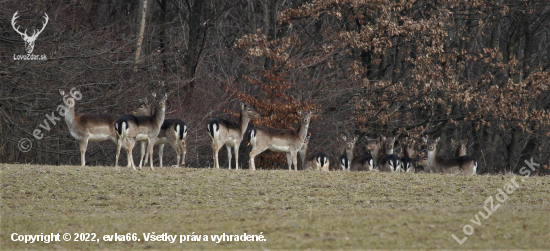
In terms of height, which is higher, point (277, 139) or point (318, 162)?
point (277, 139)

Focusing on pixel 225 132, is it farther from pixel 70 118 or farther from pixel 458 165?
pixel 458 165

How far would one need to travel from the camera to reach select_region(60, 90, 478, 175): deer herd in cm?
1499

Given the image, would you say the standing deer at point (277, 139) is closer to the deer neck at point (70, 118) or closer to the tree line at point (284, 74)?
the tree line at point (284, 74)

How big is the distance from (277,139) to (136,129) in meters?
4.00

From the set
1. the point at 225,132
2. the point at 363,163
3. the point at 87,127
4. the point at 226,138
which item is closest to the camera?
the point at 87,127

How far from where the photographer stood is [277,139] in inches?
677

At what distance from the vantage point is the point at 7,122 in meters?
16.8

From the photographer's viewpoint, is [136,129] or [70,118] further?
[70,118]

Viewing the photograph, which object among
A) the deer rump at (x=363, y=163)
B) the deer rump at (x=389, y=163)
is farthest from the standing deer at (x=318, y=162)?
the deer rump at (x=389, y=163)

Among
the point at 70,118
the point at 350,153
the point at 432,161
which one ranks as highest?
the point at 70,118

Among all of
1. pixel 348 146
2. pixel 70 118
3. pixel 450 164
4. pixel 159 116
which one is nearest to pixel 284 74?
pixel 348 146

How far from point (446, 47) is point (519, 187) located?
1160 cm

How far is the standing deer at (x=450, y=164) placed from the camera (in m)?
17.9

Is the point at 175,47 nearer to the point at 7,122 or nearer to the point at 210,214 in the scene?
the point at 7,122
